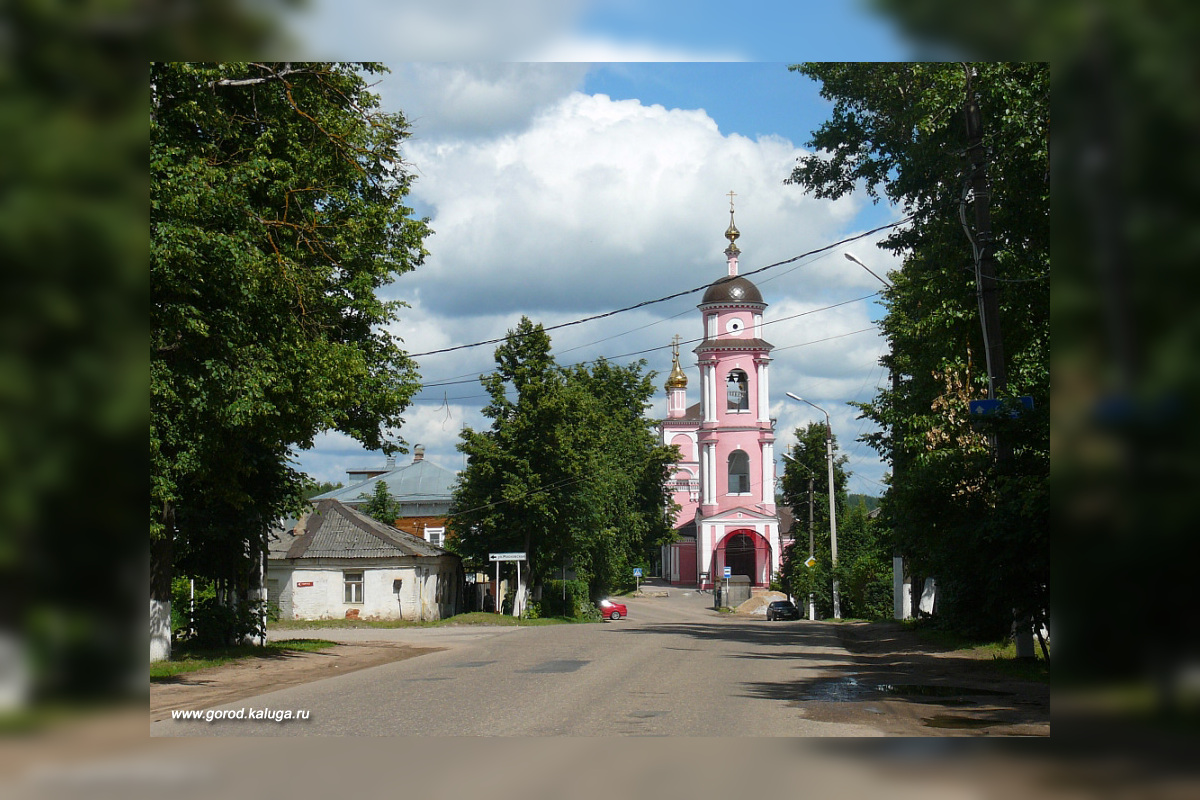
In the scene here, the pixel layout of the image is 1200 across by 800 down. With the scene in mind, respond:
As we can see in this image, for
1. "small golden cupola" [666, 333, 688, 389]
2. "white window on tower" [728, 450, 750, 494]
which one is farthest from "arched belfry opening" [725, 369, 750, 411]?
"small golden cupola" [666, 333, 688, 389]

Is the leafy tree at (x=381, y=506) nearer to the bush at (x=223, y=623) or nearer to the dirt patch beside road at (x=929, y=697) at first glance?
the bush at (x=223, y=623)

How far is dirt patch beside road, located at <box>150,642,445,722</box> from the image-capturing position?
10.6m

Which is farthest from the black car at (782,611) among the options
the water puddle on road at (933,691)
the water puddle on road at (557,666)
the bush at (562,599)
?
the water puddle on road at (933,691)

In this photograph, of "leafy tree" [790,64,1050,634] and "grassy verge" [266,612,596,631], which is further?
"grassy verge" [266,612,596,631]

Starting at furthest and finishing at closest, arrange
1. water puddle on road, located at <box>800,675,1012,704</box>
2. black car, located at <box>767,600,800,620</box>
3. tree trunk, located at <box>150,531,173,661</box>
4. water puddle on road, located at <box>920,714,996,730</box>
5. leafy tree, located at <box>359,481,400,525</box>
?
leafy tree, located at <box>359,481,400,525</box> < black car, located at <box>767,600,800,620</box> < tree trunk, located at <box>150,531,173,661</box> < water puddle on road, located at <box>800,675,1012,704</box> < water puddle on road, located at <box>920,714,996,730</box>

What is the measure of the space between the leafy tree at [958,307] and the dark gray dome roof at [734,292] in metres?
3.00

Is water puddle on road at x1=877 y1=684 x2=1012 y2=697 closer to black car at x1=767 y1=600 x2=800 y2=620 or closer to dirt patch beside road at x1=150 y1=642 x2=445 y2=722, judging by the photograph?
dirt patch beside road at x1=150 y1=642 x2=445 y2=722

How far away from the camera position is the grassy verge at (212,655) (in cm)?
1486

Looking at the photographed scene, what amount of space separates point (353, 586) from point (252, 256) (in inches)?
1018

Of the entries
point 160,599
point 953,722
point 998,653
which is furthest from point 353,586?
point 953,722

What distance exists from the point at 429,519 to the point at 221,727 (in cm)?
3951

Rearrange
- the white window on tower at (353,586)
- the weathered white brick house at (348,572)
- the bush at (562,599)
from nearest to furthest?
the weathered white brick house at (348,572), the white window on tower at (353,586), the bush at (562,599)

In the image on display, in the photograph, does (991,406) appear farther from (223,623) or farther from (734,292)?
(223,623)
